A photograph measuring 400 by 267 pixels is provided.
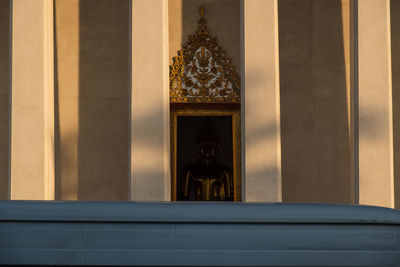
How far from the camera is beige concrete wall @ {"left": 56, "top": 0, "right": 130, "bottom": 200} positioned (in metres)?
15.2

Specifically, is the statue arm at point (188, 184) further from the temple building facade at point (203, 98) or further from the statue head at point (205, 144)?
the statue head at point (205, 144)

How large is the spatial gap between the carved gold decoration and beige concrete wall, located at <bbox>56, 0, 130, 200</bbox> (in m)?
1.59

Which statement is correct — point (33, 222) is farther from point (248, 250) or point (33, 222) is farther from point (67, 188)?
point (67, 188)

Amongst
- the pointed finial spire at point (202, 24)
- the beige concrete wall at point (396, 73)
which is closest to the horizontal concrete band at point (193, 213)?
the beige concrete wall at point (396, 73)

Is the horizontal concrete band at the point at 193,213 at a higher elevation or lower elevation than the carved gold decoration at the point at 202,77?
lower

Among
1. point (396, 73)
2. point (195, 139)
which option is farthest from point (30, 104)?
point (396, 73)

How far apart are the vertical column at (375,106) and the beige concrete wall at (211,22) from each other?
444cm

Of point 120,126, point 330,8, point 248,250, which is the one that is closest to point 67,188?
point 120,126

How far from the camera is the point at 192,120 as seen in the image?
52.1 ft

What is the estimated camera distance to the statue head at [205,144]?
15922mm

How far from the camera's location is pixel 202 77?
51.1ft

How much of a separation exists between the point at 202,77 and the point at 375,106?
5471 millimetres

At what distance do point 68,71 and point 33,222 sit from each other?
10.7 m

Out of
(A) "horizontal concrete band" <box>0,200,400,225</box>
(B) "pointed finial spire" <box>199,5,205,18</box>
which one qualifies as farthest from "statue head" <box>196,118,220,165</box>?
(A) "horizontal concrete band" <box>0,200,400,225</box>
